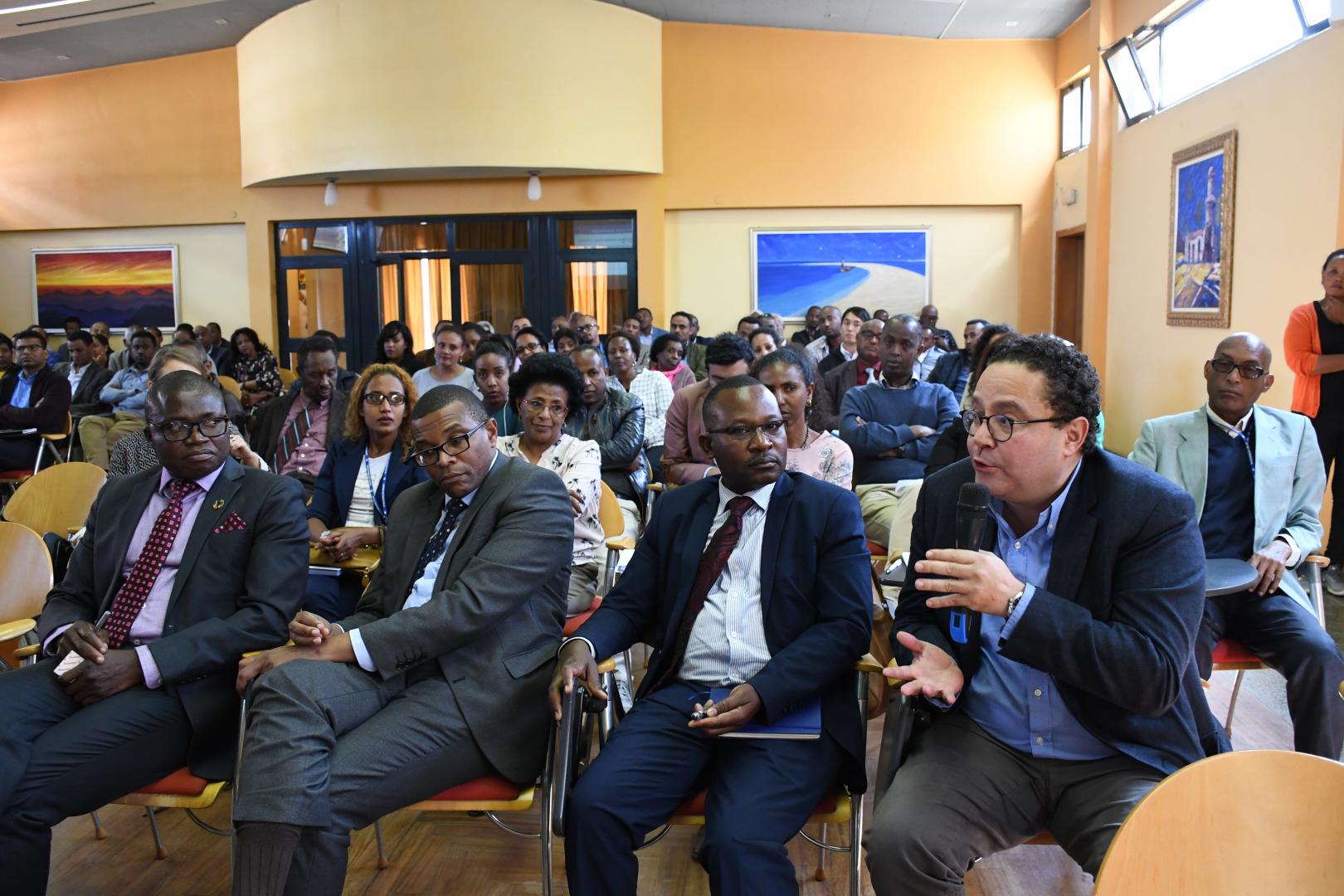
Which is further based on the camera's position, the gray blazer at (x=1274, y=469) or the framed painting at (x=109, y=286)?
the framed painting at (x=109, y=286)

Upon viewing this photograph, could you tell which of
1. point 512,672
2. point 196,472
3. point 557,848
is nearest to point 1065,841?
point 512,672

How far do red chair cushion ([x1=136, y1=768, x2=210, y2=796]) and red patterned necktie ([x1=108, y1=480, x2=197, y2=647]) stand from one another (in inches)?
17.1

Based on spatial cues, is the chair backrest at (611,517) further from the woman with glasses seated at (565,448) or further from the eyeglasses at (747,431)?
the eyeglasses at (747,431)

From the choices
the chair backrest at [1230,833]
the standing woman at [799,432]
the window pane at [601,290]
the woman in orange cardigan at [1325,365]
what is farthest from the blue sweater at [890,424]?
the window pane at [601,290]

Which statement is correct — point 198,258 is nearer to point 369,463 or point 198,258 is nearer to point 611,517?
point 369,463

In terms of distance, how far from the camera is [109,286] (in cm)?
1411

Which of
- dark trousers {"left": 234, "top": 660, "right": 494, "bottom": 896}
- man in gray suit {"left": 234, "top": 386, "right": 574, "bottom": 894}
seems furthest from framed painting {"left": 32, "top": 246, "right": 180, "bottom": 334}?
dark trousers {"left": 234, "top": 660, "right": 494, "bottom": 896}

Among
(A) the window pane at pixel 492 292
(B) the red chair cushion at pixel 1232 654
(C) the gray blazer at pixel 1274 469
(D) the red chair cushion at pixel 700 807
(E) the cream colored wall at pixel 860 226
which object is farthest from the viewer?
(A) the window pane at pixel 492 292

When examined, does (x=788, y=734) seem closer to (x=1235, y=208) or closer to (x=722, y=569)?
(x=722, y=569)

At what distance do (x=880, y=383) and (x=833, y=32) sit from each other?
27.9 feet

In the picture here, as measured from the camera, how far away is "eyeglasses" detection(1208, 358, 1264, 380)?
3215mm

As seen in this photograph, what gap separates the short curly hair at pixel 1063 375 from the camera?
6.33 ft

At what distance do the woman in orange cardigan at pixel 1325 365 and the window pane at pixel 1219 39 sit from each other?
266 centimetres

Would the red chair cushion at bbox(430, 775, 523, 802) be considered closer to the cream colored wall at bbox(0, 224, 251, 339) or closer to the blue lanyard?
the blue lanyard
